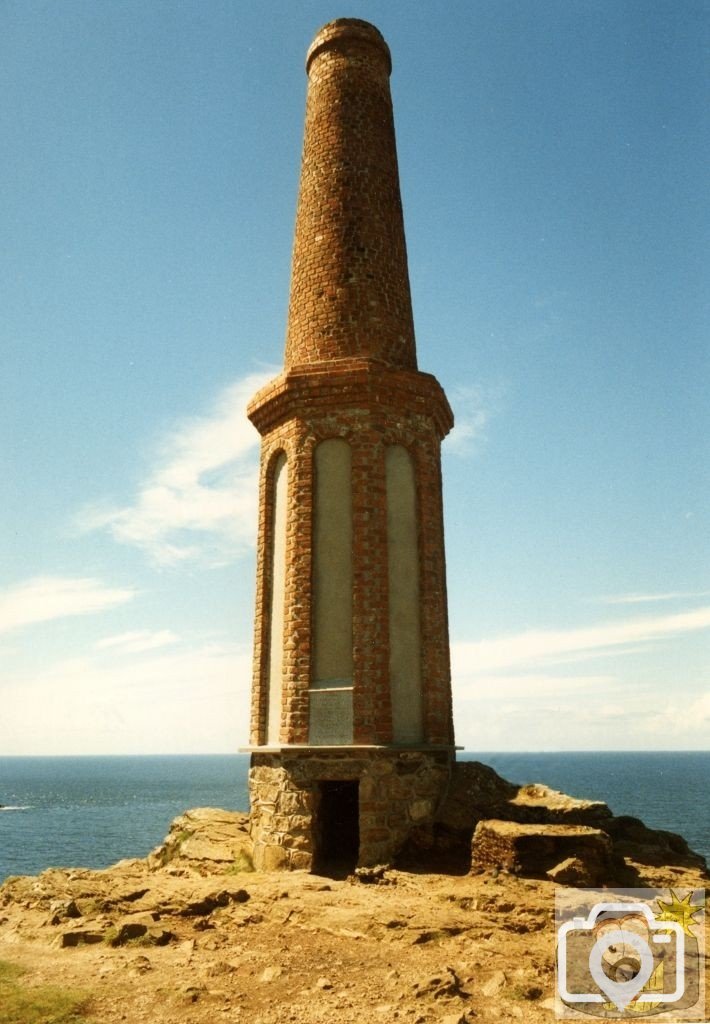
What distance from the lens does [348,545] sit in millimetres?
11789

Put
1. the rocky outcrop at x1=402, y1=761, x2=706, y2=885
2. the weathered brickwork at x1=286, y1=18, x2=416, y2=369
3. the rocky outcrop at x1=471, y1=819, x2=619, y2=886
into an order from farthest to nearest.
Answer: the weathered brickwork at x1=286, y1=18, x2=416, y2=369, the rocky outcrop at x1=402, y1=761, x2=706, y2=885, the rocky outcrop at x1=471, y1=819, x2=619, y2=886

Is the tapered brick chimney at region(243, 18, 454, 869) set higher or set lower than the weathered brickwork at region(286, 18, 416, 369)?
lower

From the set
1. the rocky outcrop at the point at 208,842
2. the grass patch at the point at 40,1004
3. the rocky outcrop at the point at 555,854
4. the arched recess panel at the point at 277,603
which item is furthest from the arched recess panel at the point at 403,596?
the grass patch at the point at 40,1004

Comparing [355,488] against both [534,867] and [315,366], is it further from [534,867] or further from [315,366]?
[534,867]

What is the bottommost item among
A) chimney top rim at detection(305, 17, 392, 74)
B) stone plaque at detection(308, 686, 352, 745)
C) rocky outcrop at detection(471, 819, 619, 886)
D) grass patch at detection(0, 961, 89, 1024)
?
grass patch at detection(0, 961, 89, 1024)

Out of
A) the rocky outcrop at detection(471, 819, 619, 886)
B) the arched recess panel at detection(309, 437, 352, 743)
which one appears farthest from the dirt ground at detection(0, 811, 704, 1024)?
the arched recess panel at detection(309, 437, 352, 743)

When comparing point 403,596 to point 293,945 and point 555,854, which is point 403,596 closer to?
point 555,854

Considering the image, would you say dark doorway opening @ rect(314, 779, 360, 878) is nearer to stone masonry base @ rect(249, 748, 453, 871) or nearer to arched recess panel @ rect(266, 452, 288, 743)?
stone masonry base @ rect(249, 748, 453, 871)

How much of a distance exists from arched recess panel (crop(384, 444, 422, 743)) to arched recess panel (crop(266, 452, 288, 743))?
1794 mm

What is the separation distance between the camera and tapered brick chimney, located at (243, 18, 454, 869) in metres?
10.8

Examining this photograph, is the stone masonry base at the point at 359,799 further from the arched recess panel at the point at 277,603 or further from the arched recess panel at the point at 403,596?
the arched recess panel at the point at 277,603

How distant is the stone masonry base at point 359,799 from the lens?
10.4 m

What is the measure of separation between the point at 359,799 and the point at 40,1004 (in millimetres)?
5280

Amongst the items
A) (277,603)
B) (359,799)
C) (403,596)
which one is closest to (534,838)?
(359,799)
